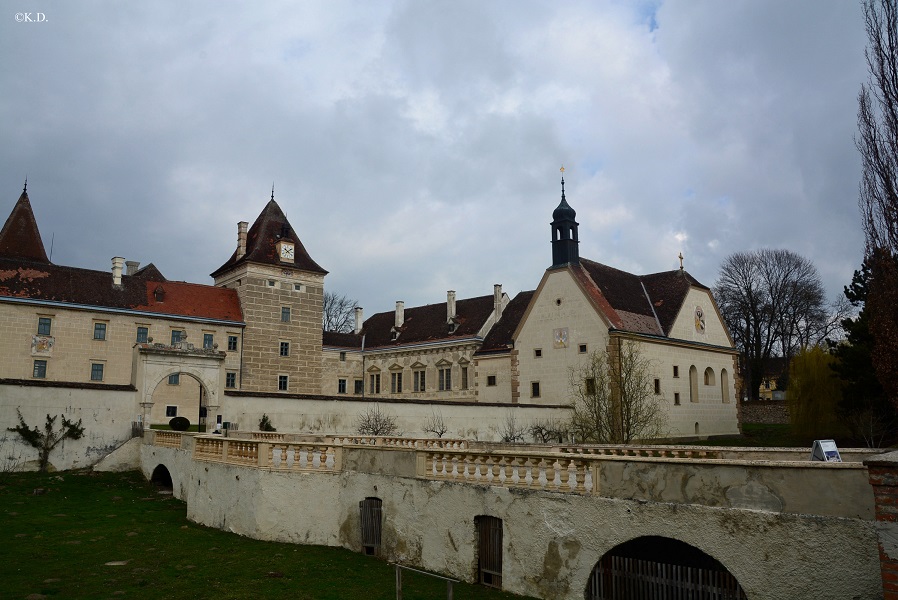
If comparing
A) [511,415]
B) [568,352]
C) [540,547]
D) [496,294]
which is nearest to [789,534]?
[540,547]

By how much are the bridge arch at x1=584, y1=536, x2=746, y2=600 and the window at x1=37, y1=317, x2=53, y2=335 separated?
132 feet

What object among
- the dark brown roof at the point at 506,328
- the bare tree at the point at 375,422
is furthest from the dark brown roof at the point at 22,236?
the dark brown roof at the point at 506,328

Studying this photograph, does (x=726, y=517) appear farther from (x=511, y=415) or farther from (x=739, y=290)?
(x=739, y=290)

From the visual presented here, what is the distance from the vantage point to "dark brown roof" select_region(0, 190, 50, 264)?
48.8 meters

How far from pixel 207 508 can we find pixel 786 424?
144ft

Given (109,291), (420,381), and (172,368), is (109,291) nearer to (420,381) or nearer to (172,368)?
(172,368)

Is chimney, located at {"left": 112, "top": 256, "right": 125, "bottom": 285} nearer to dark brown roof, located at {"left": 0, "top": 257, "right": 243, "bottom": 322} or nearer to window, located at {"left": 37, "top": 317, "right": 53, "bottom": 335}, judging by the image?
dark brown roof, located at {"left": 0, "top": 257, "right": 243, "bottom": 322}

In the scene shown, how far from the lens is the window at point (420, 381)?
56.6 metres

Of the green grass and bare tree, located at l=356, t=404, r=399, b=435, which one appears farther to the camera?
bare tree, located at l=356, t=404, r=399, b=435

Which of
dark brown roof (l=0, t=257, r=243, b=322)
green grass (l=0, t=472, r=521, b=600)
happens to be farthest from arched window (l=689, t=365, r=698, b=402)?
green grass (l=0, t=472, r=521, b=600)

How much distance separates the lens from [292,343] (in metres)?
52.1

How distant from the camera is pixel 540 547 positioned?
39.0ft

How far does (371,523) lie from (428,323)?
4340 centimetres

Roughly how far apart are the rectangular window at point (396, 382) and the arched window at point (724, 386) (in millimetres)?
25542
